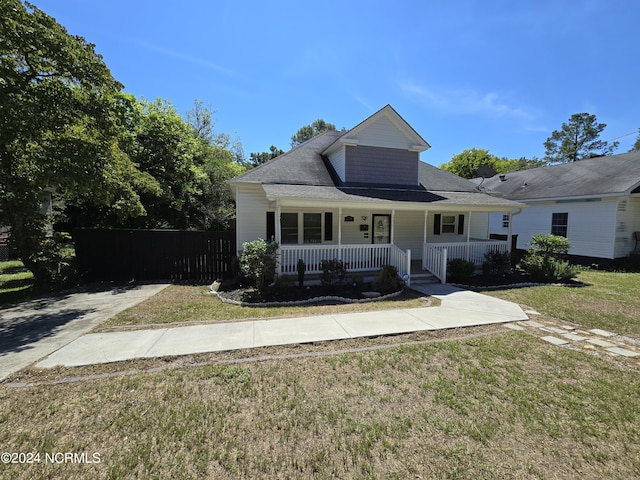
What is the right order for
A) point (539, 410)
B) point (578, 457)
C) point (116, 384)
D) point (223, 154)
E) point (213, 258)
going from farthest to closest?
point (223, 154)
point (213, 258)
point (116, 384)
point (539, 410)
point (578, 457)

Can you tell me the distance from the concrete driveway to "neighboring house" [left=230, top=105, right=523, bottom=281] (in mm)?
4192

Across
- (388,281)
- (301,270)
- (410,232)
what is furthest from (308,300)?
(410,232)

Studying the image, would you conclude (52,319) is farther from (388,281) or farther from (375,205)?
(375,205)

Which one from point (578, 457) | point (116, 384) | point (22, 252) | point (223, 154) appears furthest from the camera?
point (223, 154)

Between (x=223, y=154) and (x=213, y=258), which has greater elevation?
(x=223, y=154)

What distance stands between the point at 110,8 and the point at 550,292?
1637 cm

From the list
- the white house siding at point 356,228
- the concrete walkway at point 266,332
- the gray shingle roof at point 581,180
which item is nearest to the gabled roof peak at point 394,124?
the white house siding at point 356,228

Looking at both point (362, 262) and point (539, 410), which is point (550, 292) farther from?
point (539, 410)

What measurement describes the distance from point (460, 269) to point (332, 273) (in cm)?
488

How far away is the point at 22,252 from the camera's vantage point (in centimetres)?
829

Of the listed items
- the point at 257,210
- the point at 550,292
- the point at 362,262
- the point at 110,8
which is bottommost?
the point at 550,292

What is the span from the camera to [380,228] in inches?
497

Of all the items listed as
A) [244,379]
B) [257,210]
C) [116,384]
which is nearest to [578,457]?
[244,379]

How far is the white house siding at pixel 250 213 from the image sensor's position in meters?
10.7
